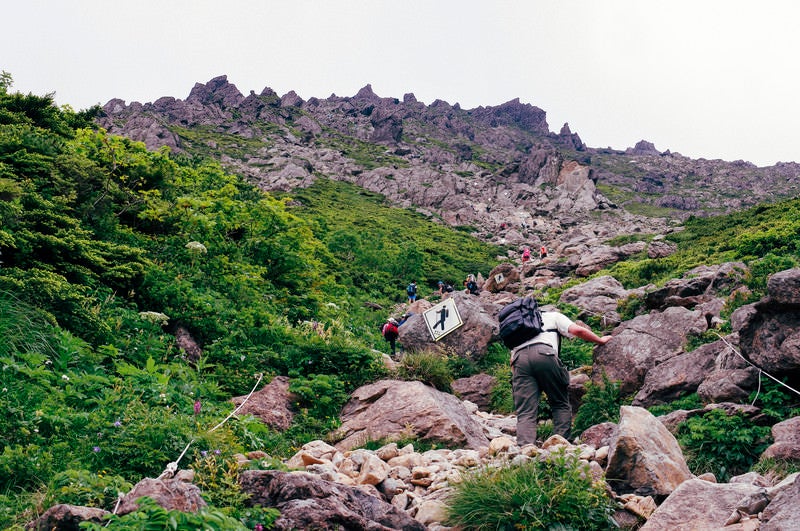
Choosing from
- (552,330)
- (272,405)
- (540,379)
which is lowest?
(272,405)

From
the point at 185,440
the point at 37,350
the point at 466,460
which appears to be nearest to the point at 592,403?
the point at 466,460

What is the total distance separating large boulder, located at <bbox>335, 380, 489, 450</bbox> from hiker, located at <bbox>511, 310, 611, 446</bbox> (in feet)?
3.15

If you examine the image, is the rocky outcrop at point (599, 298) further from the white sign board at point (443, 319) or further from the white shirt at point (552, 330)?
the white shirt at point (552, 330)

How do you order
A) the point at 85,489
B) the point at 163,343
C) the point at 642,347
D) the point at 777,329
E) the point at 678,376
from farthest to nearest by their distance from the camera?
the point at 642,347
the point at 678,376
the point at 163,343
the point at 777,329
the point at 85,489

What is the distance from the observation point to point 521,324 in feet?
21.6

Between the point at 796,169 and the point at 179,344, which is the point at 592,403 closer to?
the point at 179,344

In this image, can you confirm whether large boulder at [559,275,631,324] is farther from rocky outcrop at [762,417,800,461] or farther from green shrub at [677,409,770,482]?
rocky outcrop at [762,417,800,461]

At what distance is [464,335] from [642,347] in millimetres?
4891

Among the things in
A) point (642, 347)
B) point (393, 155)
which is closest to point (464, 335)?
point (642, 347)

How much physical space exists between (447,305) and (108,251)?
A: 6540 millimetres

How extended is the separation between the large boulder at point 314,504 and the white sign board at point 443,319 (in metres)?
7.58

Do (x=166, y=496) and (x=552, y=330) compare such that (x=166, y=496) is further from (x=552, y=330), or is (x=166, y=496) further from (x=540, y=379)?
(x=552, y=330)

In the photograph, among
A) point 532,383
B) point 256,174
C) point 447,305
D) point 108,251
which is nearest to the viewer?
point 532,383

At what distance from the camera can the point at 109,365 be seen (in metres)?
6.75
